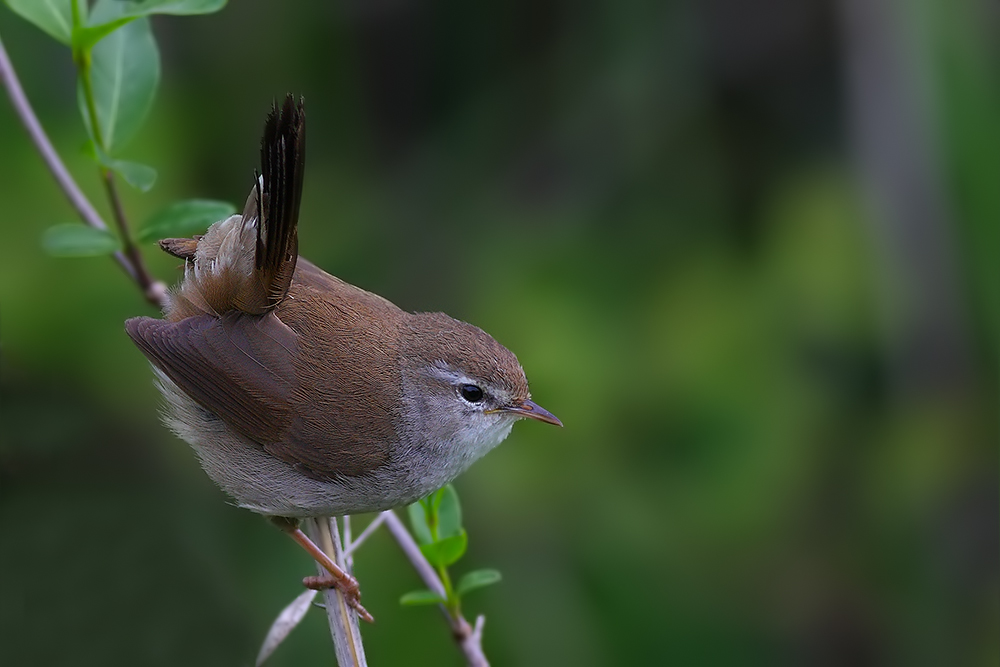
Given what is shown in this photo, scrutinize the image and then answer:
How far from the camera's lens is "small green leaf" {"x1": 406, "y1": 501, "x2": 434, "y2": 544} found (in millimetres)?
3010

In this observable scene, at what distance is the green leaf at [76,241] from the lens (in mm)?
2908

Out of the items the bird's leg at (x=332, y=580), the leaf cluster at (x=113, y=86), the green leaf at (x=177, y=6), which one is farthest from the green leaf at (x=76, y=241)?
the bird's leg at (x=332, y=580)

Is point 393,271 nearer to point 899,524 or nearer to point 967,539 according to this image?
point 899,524

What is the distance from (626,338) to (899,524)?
1.55 metres

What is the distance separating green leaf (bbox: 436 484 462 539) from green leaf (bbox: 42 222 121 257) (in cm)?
115

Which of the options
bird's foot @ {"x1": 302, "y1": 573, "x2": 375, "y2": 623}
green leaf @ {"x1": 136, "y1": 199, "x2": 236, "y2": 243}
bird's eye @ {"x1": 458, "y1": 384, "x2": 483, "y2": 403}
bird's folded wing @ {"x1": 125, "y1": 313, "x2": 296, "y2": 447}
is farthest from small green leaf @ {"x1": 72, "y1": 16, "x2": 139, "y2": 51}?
bird's foot @ {"x1": 302, "y1": 573, "x2": 375, "y2": 623}

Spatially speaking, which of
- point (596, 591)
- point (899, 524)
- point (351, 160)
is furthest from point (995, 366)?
point (351, 160)

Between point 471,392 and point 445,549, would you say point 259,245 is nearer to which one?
point 471,392

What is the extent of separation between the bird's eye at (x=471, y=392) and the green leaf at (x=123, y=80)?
122 centimetres

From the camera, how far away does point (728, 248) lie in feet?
17.5

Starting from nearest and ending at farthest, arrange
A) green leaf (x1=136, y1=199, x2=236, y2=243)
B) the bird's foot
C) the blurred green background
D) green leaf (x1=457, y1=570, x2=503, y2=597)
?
green leaf (x1=457, y1=570, x2=503, y2=597) → green leaf (x1=136, y1=199, x2=236, y2=243) → the bird's foot → the blurred green background

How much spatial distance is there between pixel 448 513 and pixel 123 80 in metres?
1.56

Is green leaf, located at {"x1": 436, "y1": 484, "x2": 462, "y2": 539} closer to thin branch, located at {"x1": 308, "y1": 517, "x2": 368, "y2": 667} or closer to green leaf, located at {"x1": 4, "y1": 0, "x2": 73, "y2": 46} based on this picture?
thin branch, located at {"x1": 308, "y1": 517, "x2": 368, "y2": 667}

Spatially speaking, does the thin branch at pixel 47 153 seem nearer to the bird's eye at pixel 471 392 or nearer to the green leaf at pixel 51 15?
the green leaf at pixel 51 15
